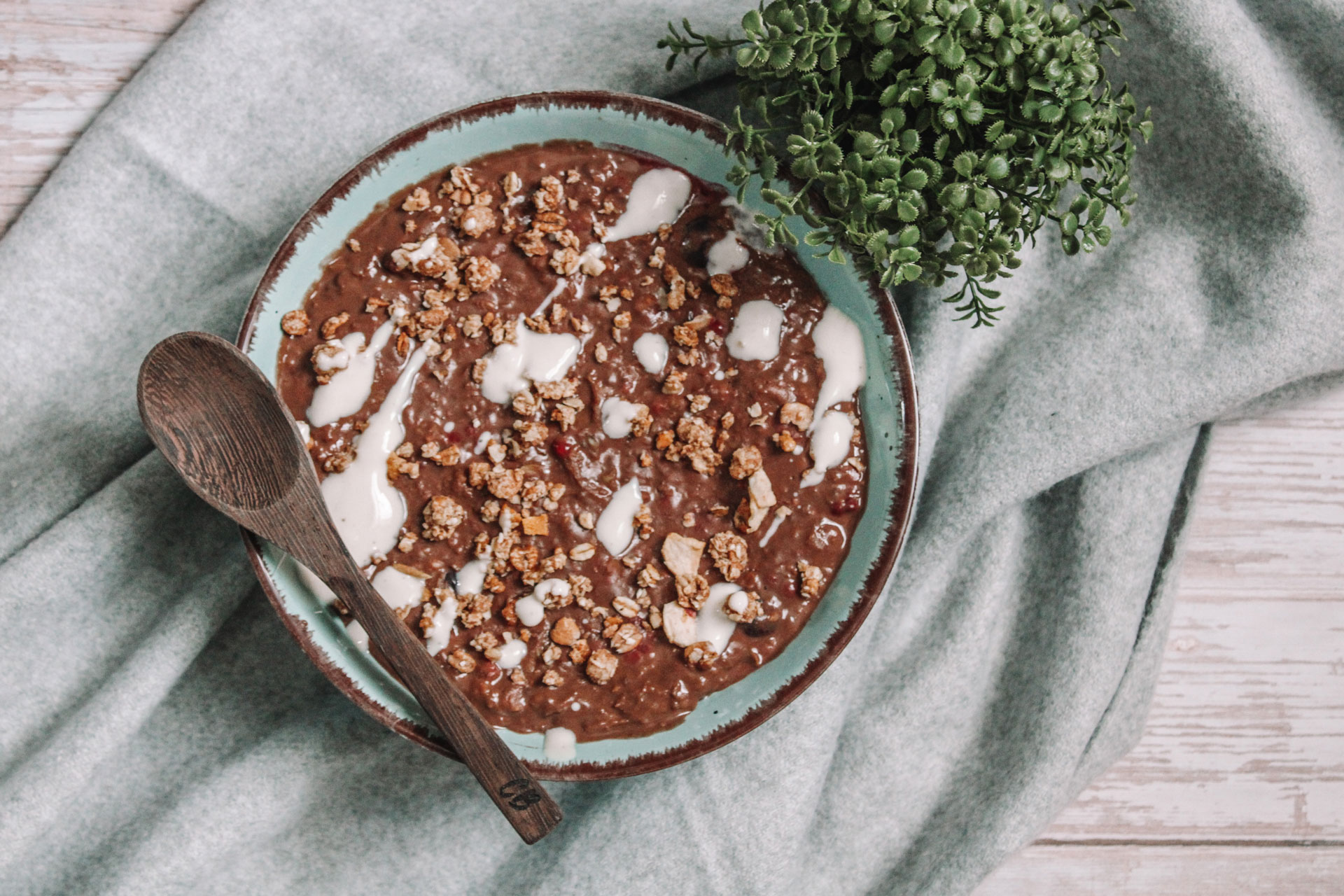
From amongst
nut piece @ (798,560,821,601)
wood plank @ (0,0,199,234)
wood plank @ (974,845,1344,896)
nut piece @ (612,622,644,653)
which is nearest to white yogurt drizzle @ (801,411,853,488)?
nut piece @ (798,560,821,601)

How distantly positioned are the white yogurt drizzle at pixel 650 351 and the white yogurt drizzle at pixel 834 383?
0.23 metres

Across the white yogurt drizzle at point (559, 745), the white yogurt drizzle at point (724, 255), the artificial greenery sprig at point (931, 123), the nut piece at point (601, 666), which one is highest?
the artificial greenery sprig at point (931, 123)

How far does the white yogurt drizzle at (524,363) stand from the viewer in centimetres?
146

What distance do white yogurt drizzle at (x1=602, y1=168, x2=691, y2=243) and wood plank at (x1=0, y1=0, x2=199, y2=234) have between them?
33.2 inches

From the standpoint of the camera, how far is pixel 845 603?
4.87 feet

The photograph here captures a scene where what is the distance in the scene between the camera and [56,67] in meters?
1.63

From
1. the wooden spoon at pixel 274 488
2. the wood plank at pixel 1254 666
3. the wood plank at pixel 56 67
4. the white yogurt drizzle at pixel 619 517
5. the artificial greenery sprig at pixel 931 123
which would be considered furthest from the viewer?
the wood plank at pixel 1254 666

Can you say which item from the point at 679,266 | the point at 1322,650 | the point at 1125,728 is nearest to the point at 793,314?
the point at 679,266

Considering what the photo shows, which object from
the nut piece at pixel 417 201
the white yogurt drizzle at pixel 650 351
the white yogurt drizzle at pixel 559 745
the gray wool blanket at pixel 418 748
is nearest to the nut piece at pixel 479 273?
the nut piece at pixel 417 201

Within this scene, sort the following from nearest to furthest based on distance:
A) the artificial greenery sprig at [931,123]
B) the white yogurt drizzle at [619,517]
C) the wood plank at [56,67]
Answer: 1. the artificial greenery sprig at [931,123]
2. the white yogurt drizzle at [619,517]
3. the wood plank at [56,67]

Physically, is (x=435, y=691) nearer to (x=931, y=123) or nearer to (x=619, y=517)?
(x=619, y=517)

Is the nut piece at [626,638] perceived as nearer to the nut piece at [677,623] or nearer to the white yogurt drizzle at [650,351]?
the nut piece at [677,623]

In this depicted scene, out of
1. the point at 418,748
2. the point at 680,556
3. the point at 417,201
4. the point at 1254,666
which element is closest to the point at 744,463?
the point at 680,556

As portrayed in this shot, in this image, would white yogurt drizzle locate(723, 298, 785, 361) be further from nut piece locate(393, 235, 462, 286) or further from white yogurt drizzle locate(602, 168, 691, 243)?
nut piece locate(393, 235, 462, 286)
